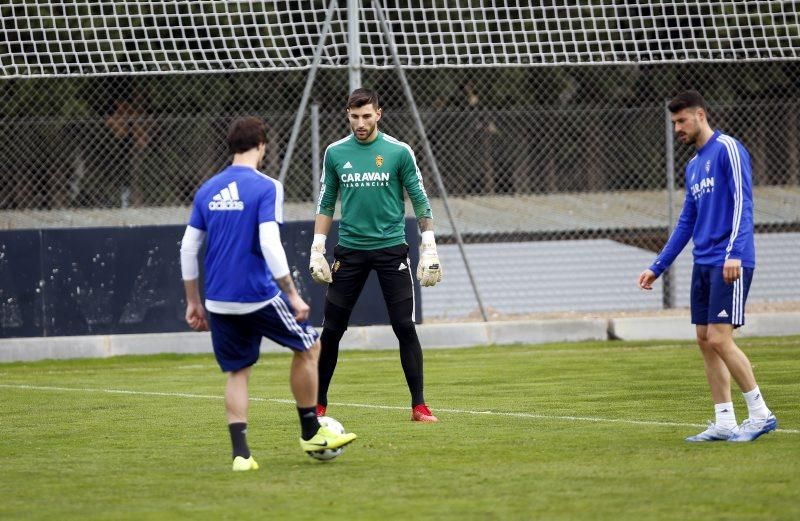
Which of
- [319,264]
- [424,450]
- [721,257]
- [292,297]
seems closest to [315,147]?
[319,264]

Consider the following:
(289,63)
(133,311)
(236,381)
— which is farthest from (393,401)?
(289,63)

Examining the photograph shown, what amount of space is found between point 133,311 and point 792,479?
10.5 m

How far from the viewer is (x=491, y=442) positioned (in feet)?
26.9

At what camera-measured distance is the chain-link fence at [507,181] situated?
16.7 meters

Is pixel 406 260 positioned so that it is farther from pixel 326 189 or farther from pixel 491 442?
pixel 491 442

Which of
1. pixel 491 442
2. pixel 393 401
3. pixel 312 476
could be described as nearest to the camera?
pixel 312 476

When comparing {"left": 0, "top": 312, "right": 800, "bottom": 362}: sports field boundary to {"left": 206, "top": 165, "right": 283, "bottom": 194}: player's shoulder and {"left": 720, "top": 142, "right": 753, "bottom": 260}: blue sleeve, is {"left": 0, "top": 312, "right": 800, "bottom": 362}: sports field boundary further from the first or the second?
{"left": 206, "top": 165, "right": 283, "bottom": 194}: player's shoulder

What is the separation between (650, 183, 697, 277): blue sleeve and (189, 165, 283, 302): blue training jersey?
2476 mm

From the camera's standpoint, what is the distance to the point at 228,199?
7242 mm

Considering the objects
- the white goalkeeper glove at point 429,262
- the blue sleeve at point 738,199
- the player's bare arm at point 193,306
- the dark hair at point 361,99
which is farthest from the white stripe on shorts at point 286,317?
the white goalkeeper glove at point 429,262

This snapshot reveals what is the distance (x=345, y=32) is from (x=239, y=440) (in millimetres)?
10211

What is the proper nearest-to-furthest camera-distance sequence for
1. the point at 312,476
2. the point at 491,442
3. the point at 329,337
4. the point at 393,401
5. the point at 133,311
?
the point at 312,476, the point at 491,442, the point at 329,337, the point at 393,401, the point at 133,311

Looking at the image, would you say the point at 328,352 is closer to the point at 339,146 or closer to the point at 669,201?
the point at 339,146

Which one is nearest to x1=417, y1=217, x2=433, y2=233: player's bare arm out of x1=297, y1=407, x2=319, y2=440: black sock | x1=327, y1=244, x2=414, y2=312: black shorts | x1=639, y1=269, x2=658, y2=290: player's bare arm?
x1=327, y1=244, x2=414, y2=312: black shorts
